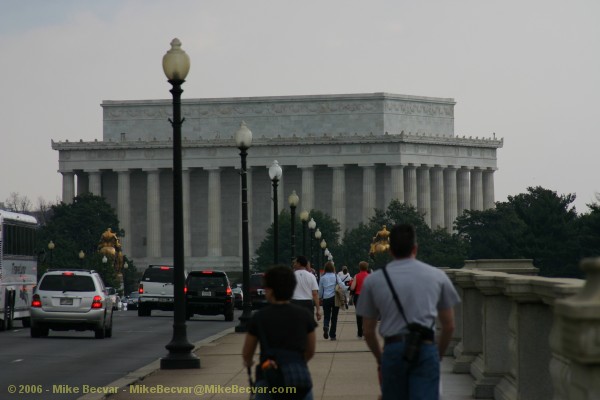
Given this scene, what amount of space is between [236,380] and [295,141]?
524 feet

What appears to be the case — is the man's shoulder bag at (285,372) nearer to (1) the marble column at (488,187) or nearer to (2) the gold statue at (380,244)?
(2) the gold statue at (380,244)

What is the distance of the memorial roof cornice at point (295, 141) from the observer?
180625 millimetres

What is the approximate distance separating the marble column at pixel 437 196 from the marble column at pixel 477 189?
595 cm

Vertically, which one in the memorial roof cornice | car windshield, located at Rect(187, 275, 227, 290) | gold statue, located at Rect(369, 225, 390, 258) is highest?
the memorial roof cornice

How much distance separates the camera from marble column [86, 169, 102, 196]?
189000mm

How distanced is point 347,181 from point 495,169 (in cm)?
1915

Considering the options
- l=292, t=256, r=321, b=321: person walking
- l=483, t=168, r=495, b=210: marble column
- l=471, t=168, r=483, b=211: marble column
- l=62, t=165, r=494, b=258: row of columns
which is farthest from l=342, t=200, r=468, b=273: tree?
l=292, t=256, r=321, b=321: person walking

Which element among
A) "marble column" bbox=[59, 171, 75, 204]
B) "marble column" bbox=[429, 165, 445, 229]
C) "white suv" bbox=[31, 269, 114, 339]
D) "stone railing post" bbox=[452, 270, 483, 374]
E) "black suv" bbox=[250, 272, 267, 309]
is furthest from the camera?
"marble column" bbox=[59, 171, 75, 204]

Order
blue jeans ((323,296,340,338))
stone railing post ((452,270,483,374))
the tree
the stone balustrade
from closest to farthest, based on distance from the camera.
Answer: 1. the stone balustrade
2. stone railing post ((452,270,483,374))
3. blue jeans ((323,296,340,338))
4. the tree

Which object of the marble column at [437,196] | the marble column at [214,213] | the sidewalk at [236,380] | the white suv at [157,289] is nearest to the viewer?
the sidewalk at [236,380]

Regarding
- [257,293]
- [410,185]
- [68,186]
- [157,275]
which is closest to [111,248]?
[68,186]

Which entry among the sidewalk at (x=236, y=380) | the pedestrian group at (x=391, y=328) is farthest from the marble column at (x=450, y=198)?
the pedestrian group at (x=391, y=328)

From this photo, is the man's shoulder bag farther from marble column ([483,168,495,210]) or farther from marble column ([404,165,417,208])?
marble column ([483,168,495,210])

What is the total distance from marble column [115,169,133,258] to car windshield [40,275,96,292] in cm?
14929
